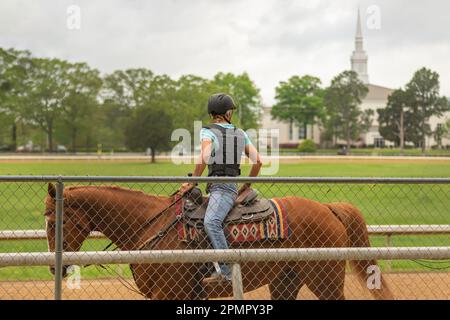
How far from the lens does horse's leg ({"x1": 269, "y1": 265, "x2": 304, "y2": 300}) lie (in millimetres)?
5922

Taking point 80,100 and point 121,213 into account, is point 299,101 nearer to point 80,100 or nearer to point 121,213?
Result: point 80,100

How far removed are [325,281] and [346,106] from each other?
304 feet

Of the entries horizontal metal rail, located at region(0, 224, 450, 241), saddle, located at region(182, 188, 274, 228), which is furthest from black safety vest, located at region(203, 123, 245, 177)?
horizontal metal rail, located at region(0, 224, 450, 241)

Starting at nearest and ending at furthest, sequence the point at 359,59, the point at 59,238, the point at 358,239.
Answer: the point at 59,238
the point at 358,239
the point at 359,59

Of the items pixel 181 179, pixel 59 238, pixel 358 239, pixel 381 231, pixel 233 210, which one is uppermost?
pixel 181 179

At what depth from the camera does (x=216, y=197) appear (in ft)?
18.1

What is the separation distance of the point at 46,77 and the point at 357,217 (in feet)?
260

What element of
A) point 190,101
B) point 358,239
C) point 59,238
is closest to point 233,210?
point 358,239

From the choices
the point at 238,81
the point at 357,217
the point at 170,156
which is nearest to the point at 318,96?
the point at 238,81

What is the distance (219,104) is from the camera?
571cm

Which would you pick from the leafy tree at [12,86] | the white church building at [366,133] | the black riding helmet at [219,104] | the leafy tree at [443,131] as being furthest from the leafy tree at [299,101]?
the black riding helmet at [219,104]

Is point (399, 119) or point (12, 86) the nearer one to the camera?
point (12, 86)

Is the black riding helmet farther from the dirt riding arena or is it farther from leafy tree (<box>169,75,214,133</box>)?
leafy tree (<box>169,75,214,133</box>)
